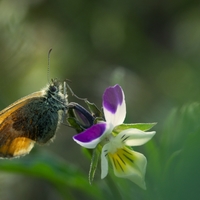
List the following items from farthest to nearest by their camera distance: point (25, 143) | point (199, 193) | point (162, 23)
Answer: point (162, 23) < point (25, 143) < point (199, 193)

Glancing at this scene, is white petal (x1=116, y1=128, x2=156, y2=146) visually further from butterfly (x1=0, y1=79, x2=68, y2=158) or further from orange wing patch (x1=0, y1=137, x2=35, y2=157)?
orange wing patch (x1=0, y1=137, x2=35, y2=157)

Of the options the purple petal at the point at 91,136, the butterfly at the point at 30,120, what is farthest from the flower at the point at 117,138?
the butterfly at the point at 30,120

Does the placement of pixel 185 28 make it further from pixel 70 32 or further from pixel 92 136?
pixel 92 136

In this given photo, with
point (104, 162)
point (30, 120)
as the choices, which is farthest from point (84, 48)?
point (104, 162)

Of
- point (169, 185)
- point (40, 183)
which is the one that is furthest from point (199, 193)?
point (40, 183)

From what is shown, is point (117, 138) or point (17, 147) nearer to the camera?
point (117, 138)

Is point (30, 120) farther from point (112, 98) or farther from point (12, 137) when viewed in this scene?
point (112, 98)

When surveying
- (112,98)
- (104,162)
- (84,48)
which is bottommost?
(104,162)
